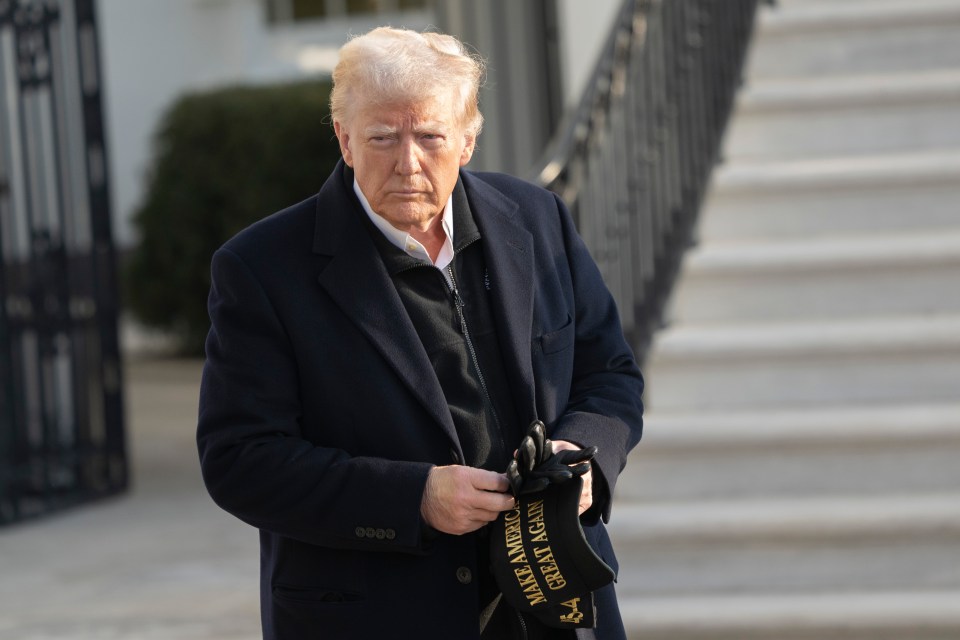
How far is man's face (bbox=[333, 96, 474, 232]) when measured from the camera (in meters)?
2.02

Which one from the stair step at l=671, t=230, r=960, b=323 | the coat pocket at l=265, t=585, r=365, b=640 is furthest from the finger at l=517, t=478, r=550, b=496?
the stair step at l=671, t=230, r=960, b=323

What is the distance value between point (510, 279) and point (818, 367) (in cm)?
258

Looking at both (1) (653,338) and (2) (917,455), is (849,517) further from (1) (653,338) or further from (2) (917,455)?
(1) (653,338)

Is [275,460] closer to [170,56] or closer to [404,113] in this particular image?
[404,113]

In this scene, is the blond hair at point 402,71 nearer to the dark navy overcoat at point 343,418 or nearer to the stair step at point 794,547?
the dark navy overcoat at point 343,418

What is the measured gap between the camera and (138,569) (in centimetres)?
563

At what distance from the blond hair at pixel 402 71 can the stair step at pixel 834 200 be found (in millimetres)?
3208

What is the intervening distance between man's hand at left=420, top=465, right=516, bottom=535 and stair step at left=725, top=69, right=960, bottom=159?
12.1ft

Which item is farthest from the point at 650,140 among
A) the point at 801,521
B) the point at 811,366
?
the point at 801,521

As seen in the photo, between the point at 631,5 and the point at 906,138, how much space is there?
1214 millimetres

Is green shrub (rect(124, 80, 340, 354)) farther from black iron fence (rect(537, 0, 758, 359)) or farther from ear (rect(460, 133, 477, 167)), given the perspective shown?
ear (rect(460, 133, 477, 167))

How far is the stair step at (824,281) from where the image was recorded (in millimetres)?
4770

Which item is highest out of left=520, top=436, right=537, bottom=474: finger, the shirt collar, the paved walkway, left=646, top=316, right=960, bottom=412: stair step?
the shirt collar

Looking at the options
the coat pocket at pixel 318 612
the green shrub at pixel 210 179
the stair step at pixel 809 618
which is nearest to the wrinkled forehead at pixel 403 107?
the coat pocket at pixel 318 612
